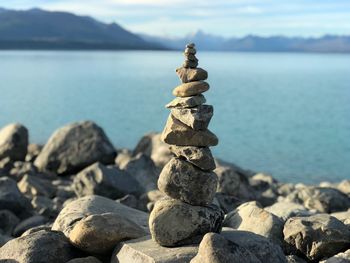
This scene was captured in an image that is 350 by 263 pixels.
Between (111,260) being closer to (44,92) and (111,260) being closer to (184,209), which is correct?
(184,209)

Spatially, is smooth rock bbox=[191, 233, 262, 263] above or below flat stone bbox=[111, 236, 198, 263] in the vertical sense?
above

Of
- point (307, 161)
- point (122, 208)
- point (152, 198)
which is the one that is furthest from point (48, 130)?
point (122, 208)

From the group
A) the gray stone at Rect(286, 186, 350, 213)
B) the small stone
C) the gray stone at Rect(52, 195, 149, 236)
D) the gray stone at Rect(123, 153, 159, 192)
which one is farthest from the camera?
the gray stone at Rect(123, 153, 159, 192)

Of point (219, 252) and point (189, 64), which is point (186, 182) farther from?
point (189, 64)

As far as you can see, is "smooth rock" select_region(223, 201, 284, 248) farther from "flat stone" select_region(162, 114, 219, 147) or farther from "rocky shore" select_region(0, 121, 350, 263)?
"flat stone" select_region(162, 114, 219, 147)

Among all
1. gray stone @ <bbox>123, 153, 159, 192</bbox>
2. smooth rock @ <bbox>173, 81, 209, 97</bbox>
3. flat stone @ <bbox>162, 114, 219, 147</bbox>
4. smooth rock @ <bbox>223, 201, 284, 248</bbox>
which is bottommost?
gray stone @ <bbox>123, 153, 159, 192</bbox>

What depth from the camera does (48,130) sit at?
40.2 m

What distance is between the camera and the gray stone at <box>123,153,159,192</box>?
17859mm

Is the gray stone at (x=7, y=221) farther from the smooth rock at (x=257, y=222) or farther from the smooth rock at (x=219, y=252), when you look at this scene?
the smooth rock at (x=219, y=252)

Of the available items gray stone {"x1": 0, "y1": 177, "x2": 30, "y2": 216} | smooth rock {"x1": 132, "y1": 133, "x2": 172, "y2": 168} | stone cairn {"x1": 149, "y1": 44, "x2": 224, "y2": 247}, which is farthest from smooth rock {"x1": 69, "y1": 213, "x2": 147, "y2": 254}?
smooth rock {"x1": 132, "y1": 133, "x2": 172, "y2": 168}

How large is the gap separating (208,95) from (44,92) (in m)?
16.9

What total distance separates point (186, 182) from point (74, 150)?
47.5ft

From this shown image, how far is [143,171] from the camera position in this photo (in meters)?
18.4

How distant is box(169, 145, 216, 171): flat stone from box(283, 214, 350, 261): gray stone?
213 cm
